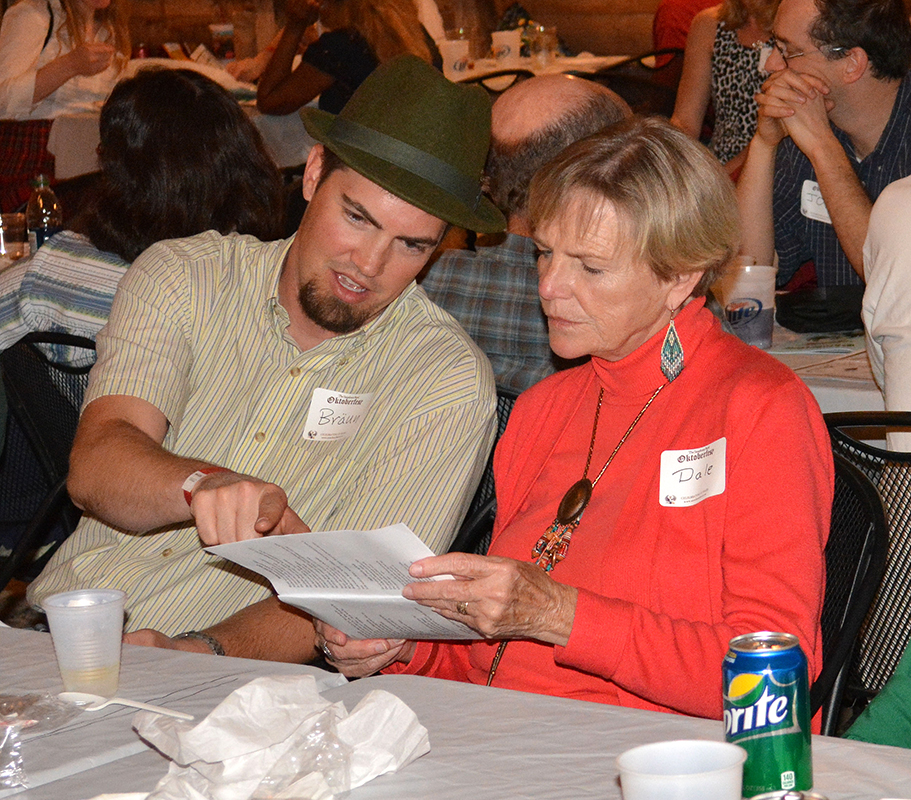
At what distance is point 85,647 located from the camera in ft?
4.72

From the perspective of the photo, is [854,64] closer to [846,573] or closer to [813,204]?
[813,204]

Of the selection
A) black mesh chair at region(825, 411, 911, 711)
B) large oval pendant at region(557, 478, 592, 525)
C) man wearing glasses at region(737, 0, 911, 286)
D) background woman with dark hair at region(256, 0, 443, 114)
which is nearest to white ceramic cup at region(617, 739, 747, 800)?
large oval pendant at region(557, 478, 592, 525)

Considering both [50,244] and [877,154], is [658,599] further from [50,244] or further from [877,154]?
[877,154]

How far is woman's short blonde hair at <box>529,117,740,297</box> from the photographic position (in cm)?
190

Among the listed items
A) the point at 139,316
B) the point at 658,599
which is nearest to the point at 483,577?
the point at 658,599

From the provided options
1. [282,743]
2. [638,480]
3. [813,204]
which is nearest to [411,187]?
[638,480]

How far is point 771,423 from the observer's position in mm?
1677

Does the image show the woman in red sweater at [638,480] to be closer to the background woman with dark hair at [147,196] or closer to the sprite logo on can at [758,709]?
the sprite logo on can at [758,709]

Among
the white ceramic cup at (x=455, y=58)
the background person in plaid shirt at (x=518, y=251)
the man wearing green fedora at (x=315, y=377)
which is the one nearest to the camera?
the man wearing green fedora at (x=315, y=377)

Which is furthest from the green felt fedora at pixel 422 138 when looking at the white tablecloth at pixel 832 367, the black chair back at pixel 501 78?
the black chair back at pixel 501 78

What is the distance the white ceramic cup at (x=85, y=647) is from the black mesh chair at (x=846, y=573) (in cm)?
98

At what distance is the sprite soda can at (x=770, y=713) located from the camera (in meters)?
1.05

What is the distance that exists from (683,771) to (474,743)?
1.12 feet

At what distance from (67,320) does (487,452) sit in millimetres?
1390
